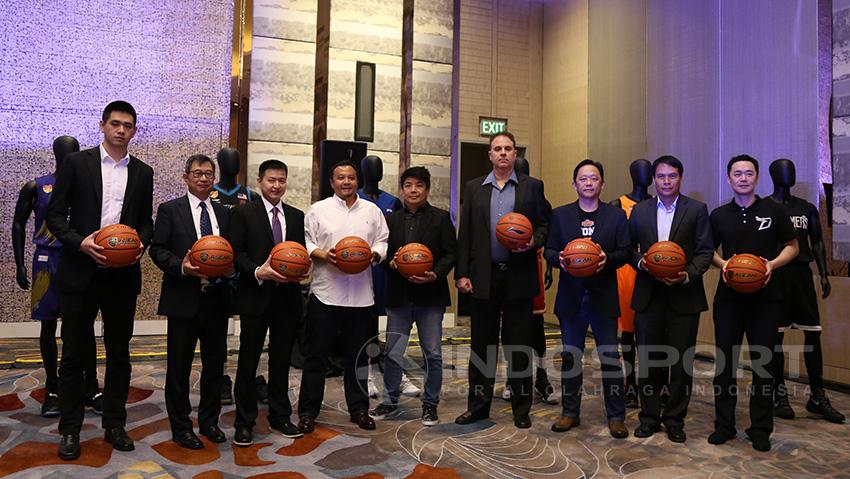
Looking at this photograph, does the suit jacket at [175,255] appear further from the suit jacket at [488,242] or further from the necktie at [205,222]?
the suit jacket at [488,242]

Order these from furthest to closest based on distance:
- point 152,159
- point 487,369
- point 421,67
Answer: point 421,67 < point 152,159 < point 487,369

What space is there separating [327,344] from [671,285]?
201 cm

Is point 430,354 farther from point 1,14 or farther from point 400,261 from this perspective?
point 1,14

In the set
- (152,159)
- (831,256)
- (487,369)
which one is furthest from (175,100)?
(831,256)

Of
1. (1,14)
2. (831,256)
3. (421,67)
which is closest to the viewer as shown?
(831,256)

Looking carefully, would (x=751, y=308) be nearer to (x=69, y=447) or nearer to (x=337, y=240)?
(x=337, y=240)

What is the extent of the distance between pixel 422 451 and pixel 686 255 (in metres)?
1.87

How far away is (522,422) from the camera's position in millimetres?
3889

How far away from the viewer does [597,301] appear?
3.74m

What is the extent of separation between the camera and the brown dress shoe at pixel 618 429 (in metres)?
3.67

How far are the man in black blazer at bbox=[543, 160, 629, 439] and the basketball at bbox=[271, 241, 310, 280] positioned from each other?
1.46 metres

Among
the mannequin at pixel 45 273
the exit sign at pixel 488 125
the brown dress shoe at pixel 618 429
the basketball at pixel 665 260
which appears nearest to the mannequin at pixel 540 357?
the brown dress shoe at pixel 618 429

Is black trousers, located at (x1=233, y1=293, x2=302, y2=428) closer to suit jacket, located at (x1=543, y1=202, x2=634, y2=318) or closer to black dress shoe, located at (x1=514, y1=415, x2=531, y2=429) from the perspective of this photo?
black dress shoe, located at (x1=514, y1=415, x2=531, y2=429)

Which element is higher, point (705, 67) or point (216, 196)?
point (705, 67)
